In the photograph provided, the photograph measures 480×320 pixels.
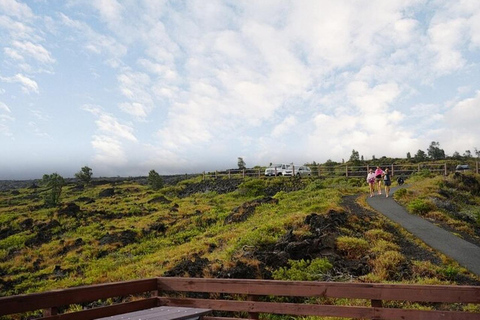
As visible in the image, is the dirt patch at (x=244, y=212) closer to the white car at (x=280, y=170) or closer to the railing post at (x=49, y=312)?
the railing post at (x=49, y=312)

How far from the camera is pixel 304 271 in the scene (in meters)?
11.1

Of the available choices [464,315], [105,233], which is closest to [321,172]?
[105,233]

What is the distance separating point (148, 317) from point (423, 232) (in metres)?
14.4

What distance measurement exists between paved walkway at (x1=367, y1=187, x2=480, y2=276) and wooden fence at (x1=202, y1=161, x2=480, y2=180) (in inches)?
959

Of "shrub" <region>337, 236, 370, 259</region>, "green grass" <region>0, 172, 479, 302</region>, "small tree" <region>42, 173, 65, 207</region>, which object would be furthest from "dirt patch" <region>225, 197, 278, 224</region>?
"small tree" <region>42, 173, 65, 207</region>

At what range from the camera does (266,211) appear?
951 inches

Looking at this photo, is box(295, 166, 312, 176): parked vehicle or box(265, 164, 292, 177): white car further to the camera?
box(265, 164, 292, 177): white car

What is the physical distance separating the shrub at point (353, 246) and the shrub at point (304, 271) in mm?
1756

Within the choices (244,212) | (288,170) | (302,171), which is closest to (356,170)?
(302,171)

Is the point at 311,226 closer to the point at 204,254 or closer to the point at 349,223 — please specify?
the point at 349,223

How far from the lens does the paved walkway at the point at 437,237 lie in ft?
39.2

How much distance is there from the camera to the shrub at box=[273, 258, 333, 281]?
10477 mm

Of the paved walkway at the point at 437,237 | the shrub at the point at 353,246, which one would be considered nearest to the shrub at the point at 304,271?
the shrub at the point at 353,246

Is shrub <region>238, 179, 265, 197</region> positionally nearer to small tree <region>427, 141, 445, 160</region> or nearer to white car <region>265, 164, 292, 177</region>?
white car <region>265, 164, 292, 177</region>
